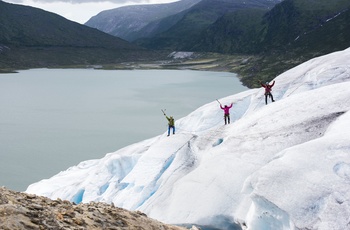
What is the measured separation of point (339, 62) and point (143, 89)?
63153 millimetres

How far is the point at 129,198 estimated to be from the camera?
18.4 metres

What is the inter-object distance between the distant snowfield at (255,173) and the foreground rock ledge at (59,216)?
9.85ft

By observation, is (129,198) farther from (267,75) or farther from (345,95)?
(267,75)

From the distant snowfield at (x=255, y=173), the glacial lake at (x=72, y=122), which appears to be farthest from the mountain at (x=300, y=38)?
the distant snowfield at (x=255, y=173)

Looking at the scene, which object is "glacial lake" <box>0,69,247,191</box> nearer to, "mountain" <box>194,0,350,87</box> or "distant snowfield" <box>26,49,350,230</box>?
"distant snowfield" <box>26,49,350,230</box>

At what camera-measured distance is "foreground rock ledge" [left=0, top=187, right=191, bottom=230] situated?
7.81 m

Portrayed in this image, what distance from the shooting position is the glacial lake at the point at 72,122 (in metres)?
32.3

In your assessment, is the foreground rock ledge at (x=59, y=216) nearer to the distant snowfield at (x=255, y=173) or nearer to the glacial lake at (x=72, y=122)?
the distant snowfield at (x=255, y=173)

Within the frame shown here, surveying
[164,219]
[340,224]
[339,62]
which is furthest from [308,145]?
[339,62]

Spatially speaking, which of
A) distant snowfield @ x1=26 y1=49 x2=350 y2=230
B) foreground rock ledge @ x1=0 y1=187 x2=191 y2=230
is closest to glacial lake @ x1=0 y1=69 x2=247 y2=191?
distant snowfield @ x1=26 y1=49 x2=350 y2=230

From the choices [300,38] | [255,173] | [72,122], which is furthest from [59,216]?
[300,38]

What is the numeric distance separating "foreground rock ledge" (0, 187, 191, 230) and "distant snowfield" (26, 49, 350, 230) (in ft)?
9.85

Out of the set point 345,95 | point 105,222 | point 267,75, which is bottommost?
point 267,75

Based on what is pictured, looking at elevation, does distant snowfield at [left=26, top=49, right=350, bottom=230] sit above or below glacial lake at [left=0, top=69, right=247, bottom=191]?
above
